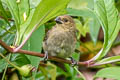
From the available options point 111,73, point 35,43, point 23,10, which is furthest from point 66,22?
point 23,10

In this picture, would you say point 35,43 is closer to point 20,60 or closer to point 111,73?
point 20,60

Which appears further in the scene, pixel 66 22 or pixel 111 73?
pixel 66 22

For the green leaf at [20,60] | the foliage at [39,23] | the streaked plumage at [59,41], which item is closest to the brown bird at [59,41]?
the streaked plumage at [59,41]

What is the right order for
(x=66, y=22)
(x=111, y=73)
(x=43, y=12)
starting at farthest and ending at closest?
(x=66, y=22)
(x=111, y=73)
(x=43, y=12)

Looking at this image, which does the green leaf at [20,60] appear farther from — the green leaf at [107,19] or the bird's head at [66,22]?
the bird's head at [66,22]

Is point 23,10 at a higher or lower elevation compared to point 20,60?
higher

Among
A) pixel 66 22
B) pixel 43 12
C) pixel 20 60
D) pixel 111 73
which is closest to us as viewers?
pixel 43 12

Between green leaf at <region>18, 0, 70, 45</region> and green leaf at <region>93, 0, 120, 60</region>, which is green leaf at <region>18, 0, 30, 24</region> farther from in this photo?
green leaf at <region>93, 0, 120, 60</region>

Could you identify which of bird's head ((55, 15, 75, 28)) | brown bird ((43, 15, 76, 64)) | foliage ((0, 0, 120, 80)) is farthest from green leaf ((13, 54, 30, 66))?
bird's head ((55, 15, 75, 28))
